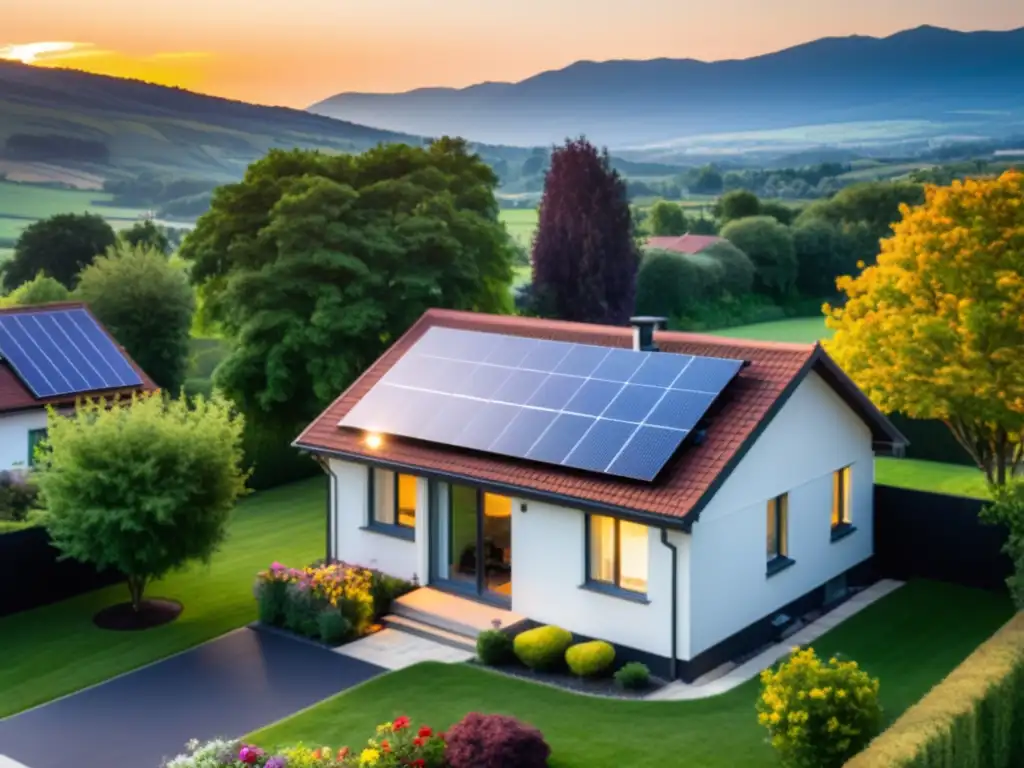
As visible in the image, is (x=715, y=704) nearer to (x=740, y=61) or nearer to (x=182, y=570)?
(x=182, y=570)

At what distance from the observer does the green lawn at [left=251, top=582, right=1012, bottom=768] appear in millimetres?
16594

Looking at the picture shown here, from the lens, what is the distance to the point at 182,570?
77.4 ft

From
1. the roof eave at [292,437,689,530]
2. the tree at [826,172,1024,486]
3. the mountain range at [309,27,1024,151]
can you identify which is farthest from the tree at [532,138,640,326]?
the mountain range at [309,27,1024,151]

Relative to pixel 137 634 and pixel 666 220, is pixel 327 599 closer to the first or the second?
pixel 137 634

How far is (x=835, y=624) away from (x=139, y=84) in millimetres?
92866

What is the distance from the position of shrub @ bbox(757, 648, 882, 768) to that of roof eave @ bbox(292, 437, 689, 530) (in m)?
3.59

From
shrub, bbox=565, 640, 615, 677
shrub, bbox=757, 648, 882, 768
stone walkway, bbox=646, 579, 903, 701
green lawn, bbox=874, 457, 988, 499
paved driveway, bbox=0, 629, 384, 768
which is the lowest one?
paved driveway, bbox=0, 629, 384, 768

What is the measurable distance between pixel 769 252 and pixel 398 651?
66.8 metres

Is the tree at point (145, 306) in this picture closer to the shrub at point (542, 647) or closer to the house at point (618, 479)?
the house at point (618, 479)

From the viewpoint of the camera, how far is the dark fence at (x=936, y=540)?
78.0 feet

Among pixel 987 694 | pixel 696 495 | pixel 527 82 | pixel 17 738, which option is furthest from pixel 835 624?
pixel 527 82

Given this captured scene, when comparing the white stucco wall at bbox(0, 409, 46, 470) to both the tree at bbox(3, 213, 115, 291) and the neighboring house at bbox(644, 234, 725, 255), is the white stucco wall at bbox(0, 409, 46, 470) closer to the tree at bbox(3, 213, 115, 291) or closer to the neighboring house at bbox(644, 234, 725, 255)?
the tree at bbox(3, 213, 115, 291)

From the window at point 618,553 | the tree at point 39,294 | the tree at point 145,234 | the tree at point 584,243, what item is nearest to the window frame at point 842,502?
the window at point 618,553

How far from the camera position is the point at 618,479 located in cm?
1986
